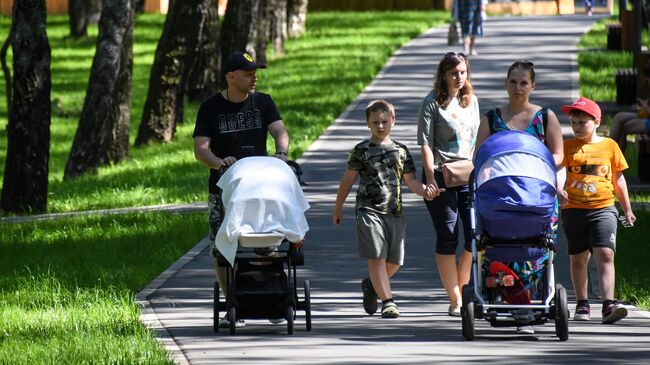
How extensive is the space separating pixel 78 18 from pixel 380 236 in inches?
1515

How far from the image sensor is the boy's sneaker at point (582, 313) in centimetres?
1081

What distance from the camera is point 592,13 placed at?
51406 mm

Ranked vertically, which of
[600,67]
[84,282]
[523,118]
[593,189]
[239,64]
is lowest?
[600,67]

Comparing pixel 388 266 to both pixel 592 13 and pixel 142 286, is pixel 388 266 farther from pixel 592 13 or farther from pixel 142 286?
pixel 592 13

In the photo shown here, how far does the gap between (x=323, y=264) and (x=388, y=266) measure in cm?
250

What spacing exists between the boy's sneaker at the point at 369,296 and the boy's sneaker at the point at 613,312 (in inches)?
60.9

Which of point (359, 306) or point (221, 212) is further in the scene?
point (359, 306)

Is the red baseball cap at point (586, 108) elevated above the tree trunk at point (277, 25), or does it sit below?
above

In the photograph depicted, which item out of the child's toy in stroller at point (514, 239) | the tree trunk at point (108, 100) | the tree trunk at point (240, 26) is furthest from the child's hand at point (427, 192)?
the tree trunk at point (240, 26)

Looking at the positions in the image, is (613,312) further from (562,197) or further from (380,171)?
(380,171)

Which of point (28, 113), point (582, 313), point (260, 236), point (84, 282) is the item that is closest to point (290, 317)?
point (260, 236)

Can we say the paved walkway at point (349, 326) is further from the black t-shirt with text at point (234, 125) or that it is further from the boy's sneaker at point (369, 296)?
the black t-shirt with text at point (234, 125)

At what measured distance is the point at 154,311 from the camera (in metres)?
11.3

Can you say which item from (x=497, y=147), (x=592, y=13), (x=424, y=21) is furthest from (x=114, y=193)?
(x=592, y=13)
